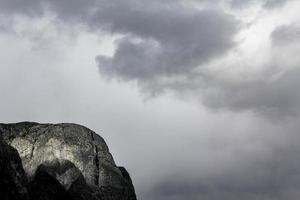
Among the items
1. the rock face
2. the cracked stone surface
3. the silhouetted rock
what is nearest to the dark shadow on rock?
the rock face

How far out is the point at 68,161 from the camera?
70250 mm

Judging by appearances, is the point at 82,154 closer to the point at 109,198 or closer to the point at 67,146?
the point at 67,146

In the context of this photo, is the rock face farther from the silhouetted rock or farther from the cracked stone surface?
the silhouetted rock

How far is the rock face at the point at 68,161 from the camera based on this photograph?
6788 centimetres

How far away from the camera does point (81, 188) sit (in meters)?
67.8

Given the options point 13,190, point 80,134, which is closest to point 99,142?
point 80,134

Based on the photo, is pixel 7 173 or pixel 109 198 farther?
pixel 109 198

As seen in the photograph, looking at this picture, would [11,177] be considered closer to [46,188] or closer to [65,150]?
[46,188]

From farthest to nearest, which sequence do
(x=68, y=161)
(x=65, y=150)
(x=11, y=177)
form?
(x=65, y=150)
(x=68, y=161)
(x=11, y=177)

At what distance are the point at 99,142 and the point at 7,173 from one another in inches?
1195

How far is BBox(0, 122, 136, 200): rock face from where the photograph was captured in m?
67.9

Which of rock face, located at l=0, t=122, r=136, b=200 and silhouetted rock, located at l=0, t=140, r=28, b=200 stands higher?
rock face, located at l=0, t=122, r=136, b=200

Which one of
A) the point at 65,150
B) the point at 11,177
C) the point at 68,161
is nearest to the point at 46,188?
the point at 68,161

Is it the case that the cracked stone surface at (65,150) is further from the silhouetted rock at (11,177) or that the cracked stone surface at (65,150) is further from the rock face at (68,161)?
the silhouetted rock at (11,177)
